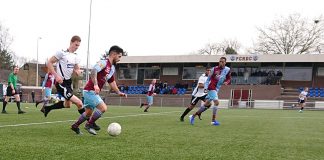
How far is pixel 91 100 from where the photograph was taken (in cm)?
745

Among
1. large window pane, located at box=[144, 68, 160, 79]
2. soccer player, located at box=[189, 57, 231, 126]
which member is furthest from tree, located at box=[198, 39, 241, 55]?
soccer player, located at box=[189, 57, 231, 126]

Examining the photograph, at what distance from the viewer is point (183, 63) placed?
47.3 metres

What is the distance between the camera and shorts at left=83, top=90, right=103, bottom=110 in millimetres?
7441

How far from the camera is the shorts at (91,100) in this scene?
744 centimetres

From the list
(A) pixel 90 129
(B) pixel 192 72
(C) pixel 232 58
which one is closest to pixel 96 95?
(A) pixel 90 129

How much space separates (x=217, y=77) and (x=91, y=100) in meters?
5.33

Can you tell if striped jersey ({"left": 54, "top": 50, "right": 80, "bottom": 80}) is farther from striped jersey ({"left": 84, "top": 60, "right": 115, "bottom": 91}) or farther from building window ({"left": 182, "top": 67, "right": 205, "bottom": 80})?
building window ({"left": 182, "top": 67, "right": 205, "bottom": 80})

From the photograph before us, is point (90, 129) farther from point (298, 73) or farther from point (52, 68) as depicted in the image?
point (298, 73)

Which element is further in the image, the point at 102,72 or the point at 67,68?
the point at 67,68

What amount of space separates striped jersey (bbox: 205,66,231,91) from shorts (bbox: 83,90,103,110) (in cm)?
512

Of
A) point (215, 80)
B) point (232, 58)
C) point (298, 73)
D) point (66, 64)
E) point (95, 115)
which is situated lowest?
point (95, 115)

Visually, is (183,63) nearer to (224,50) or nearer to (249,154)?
(224,50)

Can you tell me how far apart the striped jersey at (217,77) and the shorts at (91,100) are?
5121mm

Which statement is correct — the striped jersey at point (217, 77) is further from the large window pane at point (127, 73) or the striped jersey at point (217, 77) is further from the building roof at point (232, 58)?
the large window pane at point (127, 73)
